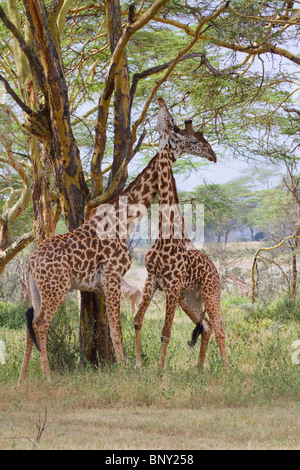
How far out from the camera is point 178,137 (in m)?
6.00

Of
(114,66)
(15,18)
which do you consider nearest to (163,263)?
(114,66)

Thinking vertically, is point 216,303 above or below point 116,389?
above

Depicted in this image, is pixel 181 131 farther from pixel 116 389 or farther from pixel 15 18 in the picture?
pixel 15 18

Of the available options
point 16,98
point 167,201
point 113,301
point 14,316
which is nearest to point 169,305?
point 113,301

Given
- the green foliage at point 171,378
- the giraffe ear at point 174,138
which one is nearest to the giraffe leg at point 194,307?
the green foliage at point 171,378

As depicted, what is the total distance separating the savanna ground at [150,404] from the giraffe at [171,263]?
0.45 m

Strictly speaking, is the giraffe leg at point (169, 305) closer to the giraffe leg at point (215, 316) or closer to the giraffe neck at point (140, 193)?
the giraffe leg at point (215, 316)

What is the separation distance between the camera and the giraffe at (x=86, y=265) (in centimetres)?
556

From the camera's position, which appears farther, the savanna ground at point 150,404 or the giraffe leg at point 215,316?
the giraffe leg at point 215,316

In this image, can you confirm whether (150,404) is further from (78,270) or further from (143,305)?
(78,270)

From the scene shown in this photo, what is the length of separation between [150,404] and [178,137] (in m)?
2.54

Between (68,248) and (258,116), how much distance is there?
661 centimetres

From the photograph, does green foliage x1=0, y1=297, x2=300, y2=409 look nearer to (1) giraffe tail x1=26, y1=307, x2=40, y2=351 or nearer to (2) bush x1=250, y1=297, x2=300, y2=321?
(1) giraffe tail x1=26, y1=307, x2=40, y2=351
